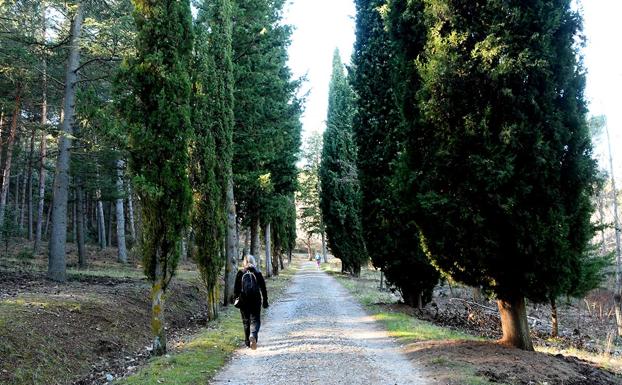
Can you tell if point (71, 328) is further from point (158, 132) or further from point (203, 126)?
point (203, 126)

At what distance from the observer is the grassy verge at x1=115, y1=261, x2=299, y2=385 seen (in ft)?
20.9

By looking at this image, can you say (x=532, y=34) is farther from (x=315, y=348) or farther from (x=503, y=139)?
(x=315, y=348)

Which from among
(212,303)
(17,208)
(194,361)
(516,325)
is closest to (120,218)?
(17,208)

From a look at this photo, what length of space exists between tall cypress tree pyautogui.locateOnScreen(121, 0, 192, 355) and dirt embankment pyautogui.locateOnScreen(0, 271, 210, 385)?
1.20 metres

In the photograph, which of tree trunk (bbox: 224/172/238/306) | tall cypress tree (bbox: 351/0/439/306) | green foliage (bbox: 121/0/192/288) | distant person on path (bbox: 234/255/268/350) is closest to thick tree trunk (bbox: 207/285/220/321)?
tree trunk (bbox: 224/172/238/306)

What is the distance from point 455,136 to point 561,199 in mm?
2097

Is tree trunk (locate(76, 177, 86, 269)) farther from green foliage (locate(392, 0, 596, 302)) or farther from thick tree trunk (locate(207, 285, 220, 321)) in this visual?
green foliage (locate(392, 0, 596, 302))

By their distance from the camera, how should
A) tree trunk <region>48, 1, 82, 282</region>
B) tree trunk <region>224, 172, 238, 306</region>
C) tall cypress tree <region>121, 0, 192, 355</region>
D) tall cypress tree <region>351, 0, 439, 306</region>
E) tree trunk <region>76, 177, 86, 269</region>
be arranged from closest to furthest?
tall cypress tree <region>121, 0, 192, 355</region> < tree trunk <region>48, 1, 82, 282</region> < tall cypress tree <region>351, 0, 439, 306</region> < tree trunk <region>224, 172, 238, 306</region> < tree trunk <region>76, 177, 86, 269</region>

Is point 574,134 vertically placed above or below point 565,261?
above

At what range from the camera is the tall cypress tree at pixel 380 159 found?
14844 mm

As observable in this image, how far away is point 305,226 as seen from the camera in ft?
195

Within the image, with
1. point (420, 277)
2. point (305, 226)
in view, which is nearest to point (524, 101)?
point (420, 277)

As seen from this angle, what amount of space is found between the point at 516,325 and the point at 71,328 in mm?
8344

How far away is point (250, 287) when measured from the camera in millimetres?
8734
